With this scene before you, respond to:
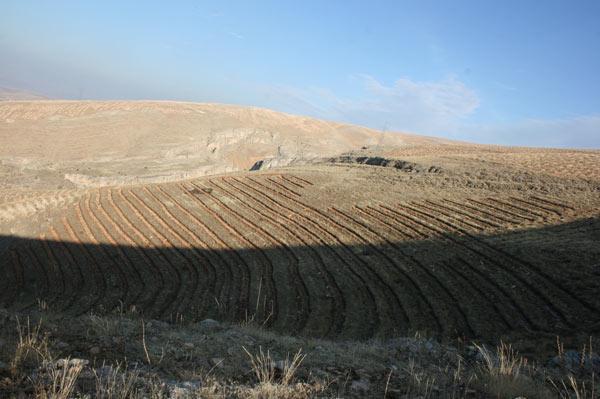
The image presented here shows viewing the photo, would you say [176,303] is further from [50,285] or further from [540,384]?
[540,384]

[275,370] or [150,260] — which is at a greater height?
[275,370]

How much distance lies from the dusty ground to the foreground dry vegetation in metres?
0.12

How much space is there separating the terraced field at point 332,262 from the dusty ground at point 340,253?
0.24 feet

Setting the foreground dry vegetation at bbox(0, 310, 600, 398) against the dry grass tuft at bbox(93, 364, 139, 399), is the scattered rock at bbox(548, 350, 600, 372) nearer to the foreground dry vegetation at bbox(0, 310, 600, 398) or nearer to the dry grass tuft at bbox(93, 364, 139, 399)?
the foreground dry vegetation at bbox(0, 310, 600, 398)

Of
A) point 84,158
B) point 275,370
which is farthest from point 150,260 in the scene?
point 84,158

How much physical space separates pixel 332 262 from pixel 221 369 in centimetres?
1108

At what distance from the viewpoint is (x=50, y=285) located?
15125mm

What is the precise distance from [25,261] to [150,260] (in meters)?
5.84

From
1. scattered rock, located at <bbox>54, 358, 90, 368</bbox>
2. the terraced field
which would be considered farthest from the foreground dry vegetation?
the terraced field

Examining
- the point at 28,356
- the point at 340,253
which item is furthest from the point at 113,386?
the point at 340,253

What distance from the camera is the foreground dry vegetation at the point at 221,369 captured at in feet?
10.8

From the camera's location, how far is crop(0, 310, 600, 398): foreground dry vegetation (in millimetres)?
3295

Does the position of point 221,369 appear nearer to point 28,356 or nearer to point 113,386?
point 113,386

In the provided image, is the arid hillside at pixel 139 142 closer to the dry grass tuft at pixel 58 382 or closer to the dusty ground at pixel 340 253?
the dusty ground at pixel 340 253
